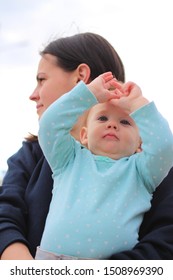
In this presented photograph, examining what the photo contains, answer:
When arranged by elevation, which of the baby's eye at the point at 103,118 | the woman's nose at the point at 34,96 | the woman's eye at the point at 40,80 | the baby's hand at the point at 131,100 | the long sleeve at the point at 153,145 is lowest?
the long sleeve at the point at 153,145

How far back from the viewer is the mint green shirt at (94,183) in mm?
1145

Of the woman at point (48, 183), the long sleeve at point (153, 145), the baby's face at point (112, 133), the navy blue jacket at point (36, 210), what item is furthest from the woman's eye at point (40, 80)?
the long sleeve at point (153, 145)

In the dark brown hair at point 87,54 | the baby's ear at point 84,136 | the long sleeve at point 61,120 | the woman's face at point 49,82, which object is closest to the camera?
the long sleeve at point 61,120

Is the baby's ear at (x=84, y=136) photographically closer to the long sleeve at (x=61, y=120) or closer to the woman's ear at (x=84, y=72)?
the long sleeve at (x=61, y=120)

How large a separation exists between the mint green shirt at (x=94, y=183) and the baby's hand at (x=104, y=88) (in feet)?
0.09

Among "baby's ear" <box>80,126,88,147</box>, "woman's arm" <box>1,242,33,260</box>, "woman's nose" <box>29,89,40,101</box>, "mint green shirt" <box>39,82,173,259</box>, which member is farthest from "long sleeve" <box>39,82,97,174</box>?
"woman's nose" <box>29,89,40,101</box>

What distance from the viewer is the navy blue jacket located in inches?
45.9

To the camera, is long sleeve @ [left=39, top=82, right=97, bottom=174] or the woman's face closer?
long sleeve @ [left=39, top=82, right=97, bottom=174]

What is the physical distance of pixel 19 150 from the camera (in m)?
1.60

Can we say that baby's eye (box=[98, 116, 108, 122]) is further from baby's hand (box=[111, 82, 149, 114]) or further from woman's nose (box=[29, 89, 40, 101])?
woman's nose (box=[29, 89, 40, 101])

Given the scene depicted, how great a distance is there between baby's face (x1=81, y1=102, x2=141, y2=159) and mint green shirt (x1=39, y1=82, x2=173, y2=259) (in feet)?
0.10
